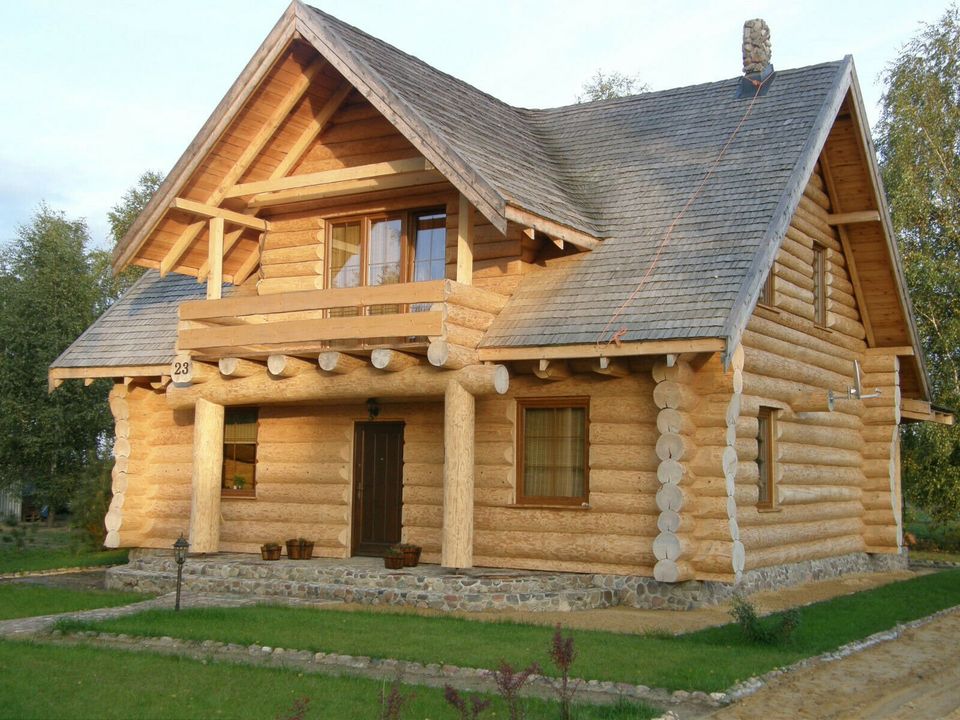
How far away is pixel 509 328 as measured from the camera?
15.4 m

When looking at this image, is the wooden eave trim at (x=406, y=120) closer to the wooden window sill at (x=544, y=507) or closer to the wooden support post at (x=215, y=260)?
the wooden support post at (x=215, y=260)

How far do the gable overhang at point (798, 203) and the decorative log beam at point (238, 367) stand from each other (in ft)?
24.4

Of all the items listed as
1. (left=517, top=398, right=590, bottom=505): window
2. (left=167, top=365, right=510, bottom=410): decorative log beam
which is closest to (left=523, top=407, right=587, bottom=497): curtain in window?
(left=517, top=398, right=590, bottom=505): window

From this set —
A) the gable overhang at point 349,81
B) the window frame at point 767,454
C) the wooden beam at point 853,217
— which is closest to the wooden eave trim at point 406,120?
the gable overhang at point 349,81

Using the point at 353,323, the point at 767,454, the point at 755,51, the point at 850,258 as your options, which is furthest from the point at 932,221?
the point at 353,323

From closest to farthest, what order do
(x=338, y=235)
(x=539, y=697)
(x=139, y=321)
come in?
1. (x=539, y=697)
2. (x=338, y=235)
3. (x=139, y=321)

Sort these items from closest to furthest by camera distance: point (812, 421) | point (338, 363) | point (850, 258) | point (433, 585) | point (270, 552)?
point (433, 585)
point (338, 363)
point (270, 552)
point (812, 421)
point (850, 258)

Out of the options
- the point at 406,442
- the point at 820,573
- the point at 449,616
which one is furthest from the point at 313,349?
the point at 820,573

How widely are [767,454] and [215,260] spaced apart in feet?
30.7

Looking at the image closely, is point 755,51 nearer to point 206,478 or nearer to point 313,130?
point 313,130

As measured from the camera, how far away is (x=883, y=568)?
21.1m

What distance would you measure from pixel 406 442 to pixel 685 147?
674 centimetres

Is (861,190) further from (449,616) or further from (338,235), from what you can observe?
(449,616)

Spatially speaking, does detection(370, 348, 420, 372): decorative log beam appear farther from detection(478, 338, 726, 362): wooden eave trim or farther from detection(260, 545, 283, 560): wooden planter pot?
detection(260, 545, 283, 560): wooden planter pot
